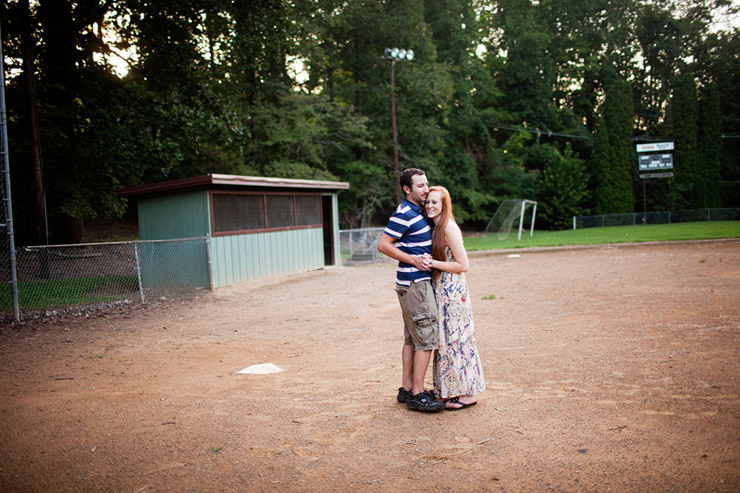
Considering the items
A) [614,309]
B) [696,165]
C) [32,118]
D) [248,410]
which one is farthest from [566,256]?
[696,165]

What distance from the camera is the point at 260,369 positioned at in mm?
5574

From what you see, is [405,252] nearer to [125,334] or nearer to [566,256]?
→ [125,334]

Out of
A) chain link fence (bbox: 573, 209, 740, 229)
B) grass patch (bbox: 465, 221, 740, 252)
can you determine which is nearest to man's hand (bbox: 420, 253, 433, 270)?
grass patch (bbox: 465, 221, 740, 252)

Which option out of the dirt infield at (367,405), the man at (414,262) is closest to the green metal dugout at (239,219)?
the dirt infield at (367,405)

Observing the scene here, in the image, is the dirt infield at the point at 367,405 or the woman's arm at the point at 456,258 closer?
the dirt infield at the point at 367,405

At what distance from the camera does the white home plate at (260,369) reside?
5.46m

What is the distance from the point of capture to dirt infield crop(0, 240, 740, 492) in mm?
3031

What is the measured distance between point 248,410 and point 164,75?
15111 millimetres

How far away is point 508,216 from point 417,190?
87.5 feet

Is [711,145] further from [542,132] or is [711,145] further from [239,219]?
[239,219]

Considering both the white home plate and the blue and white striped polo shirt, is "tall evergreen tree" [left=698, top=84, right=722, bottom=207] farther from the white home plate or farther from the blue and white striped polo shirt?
the blue and white striped polo shirt

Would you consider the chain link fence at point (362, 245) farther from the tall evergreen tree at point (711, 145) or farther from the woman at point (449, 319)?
the tall evergreen tree at point (711, 145)

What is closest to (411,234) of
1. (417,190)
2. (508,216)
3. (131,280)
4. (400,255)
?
(400,255)

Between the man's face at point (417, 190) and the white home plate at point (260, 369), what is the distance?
2662 mm
